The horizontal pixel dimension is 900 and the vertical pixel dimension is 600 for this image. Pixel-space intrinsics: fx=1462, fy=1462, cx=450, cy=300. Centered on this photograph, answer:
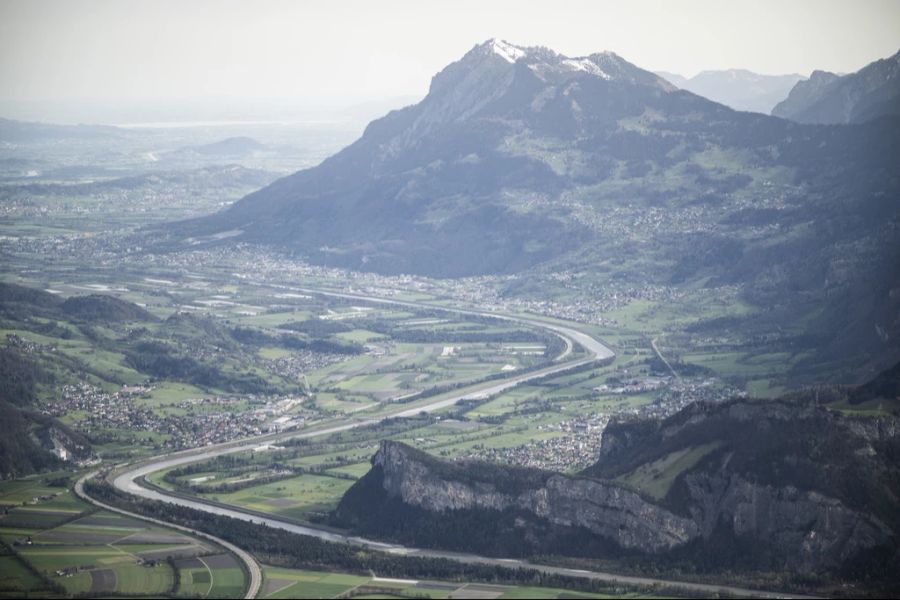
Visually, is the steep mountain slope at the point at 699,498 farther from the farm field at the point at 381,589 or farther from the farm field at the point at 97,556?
the farm field at the point at 97,556

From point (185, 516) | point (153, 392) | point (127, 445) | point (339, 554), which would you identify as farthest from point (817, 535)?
point (153, 392)

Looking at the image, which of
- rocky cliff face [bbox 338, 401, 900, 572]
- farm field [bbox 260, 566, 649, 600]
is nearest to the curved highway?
rocky cliff face [bbox 338, 401, 900, 572]

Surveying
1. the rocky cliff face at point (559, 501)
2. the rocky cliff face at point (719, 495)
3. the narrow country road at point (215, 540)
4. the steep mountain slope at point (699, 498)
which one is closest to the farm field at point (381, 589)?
the narrow country road at point (215, 540)

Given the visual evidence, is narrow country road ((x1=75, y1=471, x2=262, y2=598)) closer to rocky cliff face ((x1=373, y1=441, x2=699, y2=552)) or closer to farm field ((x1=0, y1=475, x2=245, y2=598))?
farm field ((x1=0, y1=475, x2=245, y2=598))

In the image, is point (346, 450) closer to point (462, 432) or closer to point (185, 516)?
point (462, 432)

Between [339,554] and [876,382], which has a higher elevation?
[876,382]

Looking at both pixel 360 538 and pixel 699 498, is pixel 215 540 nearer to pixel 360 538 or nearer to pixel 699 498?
pixel 360 538

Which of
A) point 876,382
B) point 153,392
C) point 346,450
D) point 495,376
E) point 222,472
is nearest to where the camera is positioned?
point 876,382

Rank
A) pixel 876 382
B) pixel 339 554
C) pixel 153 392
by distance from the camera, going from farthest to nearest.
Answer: pixel 153 392
pixel 876 382
pixel 339 554
